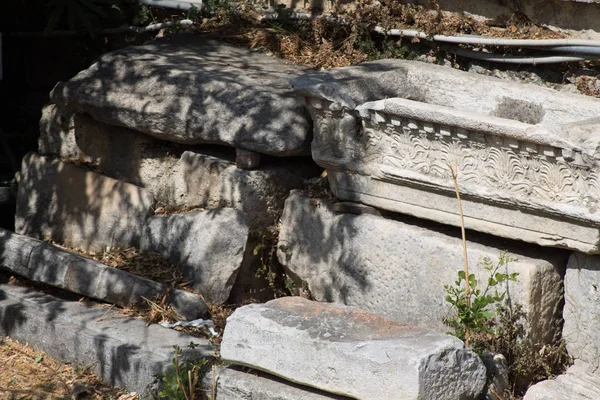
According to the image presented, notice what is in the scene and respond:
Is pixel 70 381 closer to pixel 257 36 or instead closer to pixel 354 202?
pixel 354 202

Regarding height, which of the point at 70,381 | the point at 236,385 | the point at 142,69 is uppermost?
the point at 142,69

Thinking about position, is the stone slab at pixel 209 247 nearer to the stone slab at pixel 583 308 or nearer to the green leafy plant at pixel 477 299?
the green leafy plant at pixel 477 299

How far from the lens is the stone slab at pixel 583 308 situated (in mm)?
4250

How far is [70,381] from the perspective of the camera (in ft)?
15.9

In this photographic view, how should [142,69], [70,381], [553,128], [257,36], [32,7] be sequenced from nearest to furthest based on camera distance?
[553,128]
[70,381]
[142,69]
[257,36]
[32,7]

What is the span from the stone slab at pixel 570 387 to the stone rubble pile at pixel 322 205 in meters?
0.01

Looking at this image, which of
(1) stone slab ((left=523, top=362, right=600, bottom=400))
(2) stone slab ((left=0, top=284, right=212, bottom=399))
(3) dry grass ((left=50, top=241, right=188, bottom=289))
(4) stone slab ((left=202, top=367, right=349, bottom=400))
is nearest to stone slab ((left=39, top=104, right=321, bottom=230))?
(3) dry grass ((left=50, top=241, right=188, bottom=289))

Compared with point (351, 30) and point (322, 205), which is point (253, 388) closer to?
point (322, 205)

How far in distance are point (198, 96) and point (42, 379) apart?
5.82 ft

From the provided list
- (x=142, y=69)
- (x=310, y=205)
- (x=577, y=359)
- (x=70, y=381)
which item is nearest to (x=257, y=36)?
(x=142, y=69)

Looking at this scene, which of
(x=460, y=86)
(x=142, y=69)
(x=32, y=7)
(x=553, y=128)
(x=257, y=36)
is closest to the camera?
(x=553, y=128)

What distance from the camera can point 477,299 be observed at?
4.25m

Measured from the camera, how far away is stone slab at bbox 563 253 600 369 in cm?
425

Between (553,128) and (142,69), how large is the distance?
2699mm
